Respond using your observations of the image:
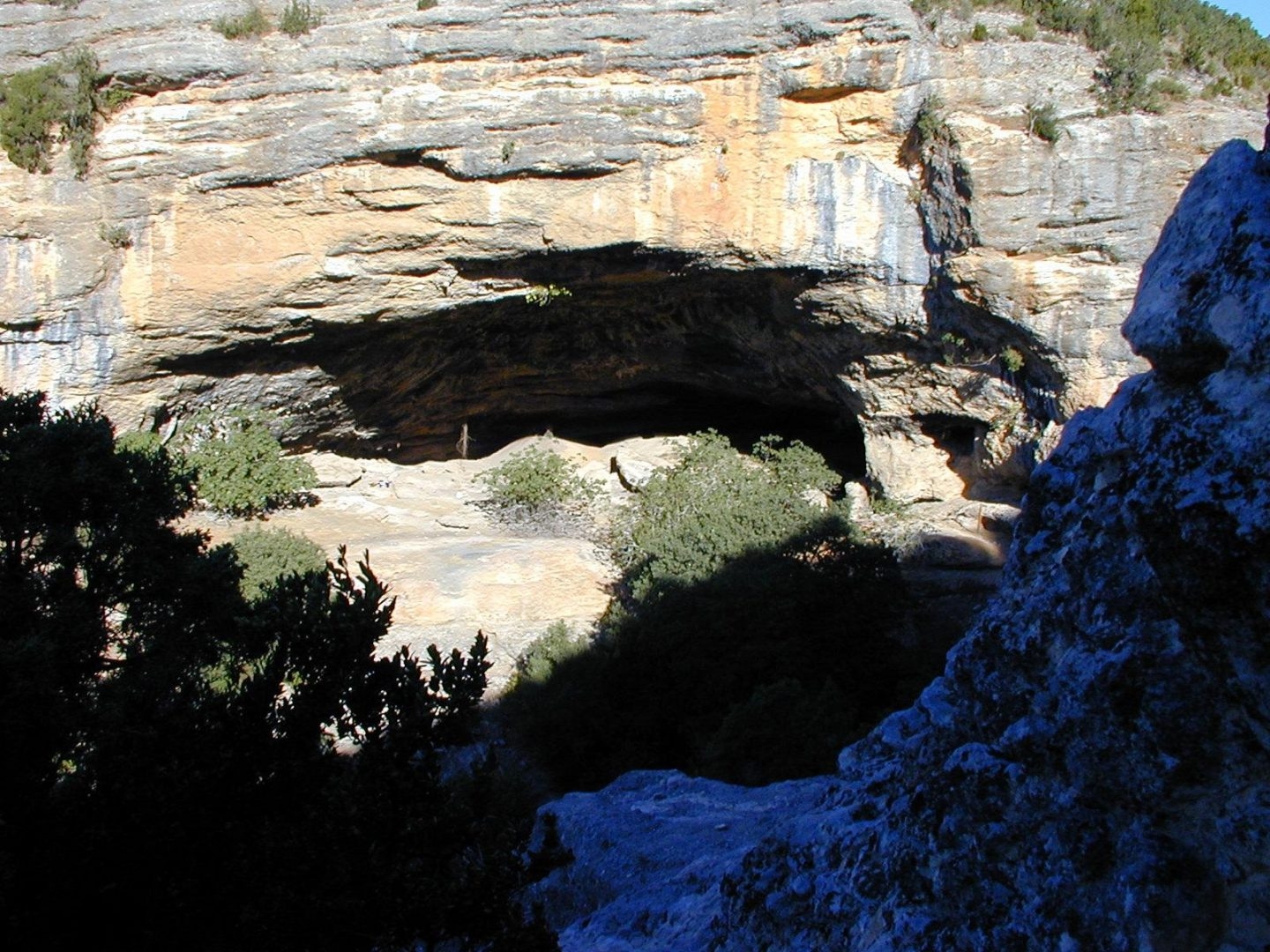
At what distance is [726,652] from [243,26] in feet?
27.0

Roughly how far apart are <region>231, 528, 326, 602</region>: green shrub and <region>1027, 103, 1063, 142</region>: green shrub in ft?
29.0

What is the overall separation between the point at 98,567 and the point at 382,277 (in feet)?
20.7

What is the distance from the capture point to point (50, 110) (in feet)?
39.1

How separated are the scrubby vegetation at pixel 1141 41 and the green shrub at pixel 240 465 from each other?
918 cm

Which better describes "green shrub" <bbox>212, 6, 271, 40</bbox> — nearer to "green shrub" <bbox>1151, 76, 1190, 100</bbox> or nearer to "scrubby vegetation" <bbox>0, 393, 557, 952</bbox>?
"scrubby vegetation" <bbox>0, 393, 557, 952</bbox>

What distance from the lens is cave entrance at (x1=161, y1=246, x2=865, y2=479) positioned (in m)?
13.5

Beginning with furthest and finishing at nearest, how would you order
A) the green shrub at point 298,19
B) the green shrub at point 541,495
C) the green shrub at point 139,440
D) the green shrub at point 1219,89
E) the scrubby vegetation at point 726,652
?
1. the green shrub at point 541,495
2. the green shrub at point 139,440
3. the green shrub at point 298,19
4. the green shrub at point 1219,89
5. the scrubby vegetation at point 726,652

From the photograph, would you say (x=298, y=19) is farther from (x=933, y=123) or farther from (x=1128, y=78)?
(x=1128, y=78)

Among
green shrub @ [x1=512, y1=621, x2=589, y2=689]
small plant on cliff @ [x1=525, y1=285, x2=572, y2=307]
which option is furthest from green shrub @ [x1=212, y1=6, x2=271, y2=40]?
green shrub @ [x1=512, y1=621, x2=589, y2=689]

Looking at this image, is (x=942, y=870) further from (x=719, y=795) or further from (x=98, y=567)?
(x=98, y=567)

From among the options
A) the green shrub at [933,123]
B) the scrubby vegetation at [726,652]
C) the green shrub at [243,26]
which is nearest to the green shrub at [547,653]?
the scrubby vegetation at [726,652]

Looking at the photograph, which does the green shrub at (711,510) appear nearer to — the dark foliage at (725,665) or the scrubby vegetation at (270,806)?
the dark foliage at (725,665)

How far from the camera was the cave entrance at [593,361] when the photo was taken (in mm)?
13547

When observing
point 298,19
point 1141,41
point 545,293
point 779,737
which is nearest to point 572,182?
point 545,293
